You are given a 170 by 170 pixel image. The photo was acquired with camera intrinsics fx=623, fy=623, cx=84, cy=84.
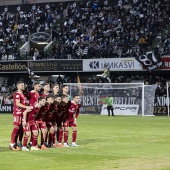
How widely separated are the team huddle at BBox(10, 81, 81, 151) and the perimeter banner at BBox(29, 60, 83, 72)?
3365 centimetres

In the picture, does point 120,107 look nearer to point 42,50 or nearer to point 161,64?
point 161,64

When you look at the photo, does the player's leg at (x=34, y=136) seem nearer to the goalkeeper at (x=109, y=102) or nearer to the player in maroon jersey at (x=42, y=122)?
the player in maroon jersey at (x=42, y=122)

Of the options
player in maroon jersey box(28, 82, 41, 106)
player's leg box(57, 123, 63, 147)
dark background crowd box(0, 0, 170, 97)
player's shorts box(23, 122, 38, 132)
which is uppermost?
dark background crowd box(0, 0, 170, 97)

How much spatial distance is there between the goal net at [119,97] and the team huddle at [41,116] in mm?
27446

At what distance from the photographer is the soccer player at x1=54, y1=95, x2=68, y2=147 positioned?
2069 centimetres

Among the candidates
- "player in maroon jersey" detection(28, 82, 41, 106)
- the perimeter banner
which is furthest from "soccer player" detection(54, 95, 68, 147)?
the perimeter banner

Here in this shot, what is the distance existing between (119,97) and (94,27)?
1039 cm

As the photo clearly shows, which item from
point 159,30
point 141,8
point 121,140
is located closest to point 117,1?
point 141,8

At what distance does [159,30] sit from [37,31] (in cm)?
1407

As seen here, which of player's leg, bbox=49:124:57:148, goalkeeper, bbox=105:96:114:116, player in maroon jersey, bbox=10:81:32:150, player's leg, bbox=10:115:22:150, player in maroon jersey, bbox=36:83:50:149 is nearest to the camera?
player in maroon jersey, bbox=10:81:32:150

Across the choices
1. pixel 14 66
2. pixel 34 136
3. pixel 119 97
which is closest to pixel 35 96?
pixel 34 136

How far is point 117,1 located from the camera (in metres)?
61.8

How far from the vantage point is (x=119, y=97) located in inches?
1981

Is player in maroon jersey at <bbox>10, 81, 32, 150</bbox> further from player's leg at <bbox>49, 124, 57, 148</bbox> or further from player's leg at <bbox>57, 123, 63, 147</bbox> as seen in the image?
player's leg at <bbox>57, 123, 63, 147</bbox>
